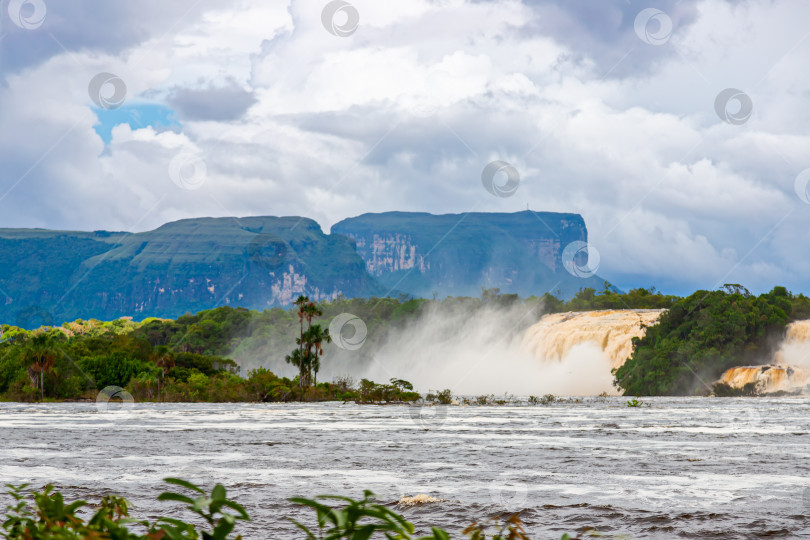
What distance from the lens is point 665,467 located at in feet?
58.7

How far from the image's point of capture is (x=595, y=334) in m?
103

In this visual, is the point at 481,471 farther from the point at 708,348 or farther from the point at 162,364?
the point at 708,348

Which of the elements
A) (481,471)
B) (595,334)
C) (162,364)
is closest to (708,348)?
(595,334)

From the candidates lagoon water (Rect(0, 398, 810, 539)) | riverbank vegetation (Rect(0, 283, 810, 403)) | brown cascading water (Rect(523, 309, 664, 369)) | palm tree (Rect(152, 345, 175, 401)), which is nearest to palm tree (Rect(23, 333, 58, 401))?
riverbank vegetation (Rect(0, 283, 810, 403))

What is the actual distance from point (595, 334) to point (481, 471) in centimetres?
8890

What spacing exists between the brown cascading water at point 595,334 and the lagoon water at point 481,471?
71473 mm

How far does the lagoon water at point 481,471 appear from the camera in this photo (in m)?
11.3

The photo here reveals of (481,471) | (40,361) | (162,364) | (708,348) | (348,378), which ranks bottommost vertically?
(481,471)

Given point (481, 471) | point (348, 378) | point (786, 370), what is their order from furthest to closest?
1. point (786, 370)
2. point (348, 378)
3. point (481, 471)

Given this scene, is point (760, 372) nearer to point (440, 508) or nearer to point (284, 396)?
point (284, 396)

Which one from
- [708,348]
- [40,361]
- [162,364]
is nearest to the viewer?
[40,361]

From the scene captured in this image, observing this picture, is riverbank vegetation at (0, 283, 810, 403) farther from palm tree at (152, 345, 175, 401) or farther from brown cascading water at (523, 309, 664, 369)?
brown cascading water at (523, 309, 664, 369)

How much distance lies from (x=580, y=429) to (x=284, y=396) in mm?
47054

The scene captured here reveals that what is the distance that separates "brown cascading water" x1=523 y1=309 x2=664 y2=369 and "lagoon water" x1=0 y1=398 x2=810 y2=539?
7147cm
